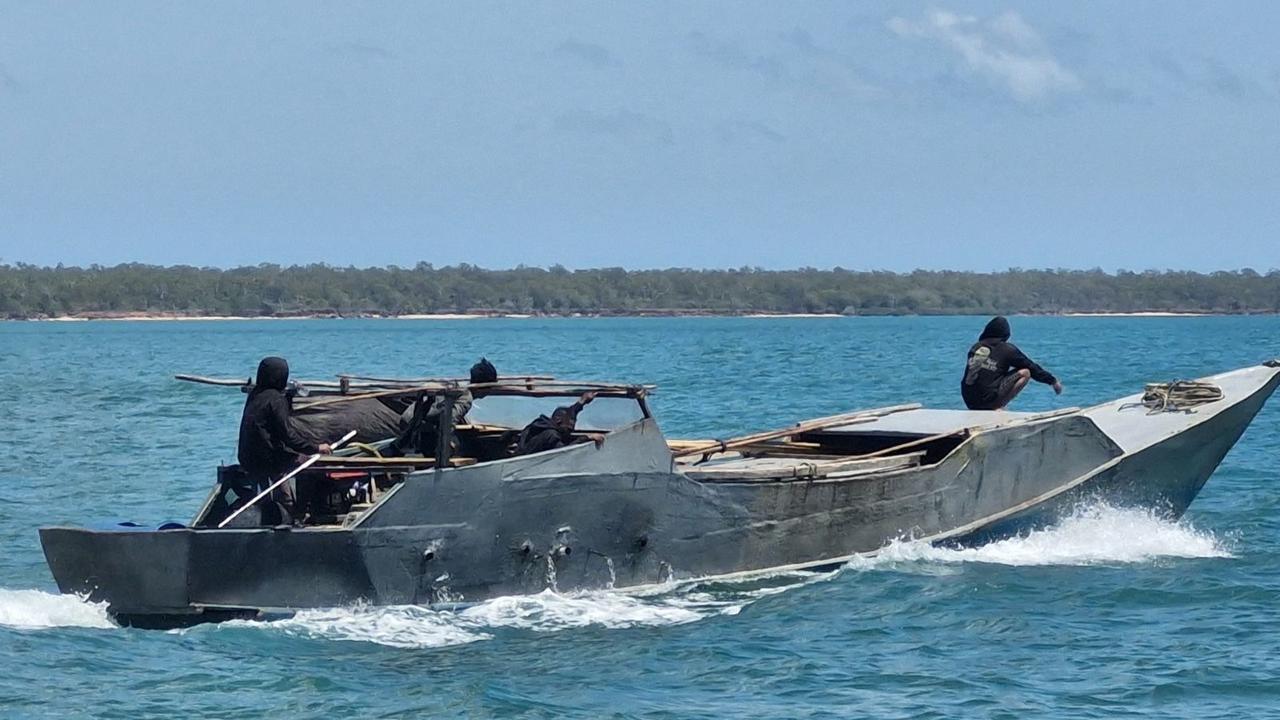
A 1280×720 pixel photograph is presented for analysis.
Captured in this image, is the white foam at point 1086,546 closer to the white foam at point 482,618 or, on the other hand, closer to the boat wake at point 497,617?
the boat wake at point 497,617

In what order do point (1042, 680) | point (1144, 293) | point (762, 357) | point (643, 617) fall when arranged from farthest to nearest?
point (1144, 293)
point (762, 357)
point (643, 617)
point (1042, 680)

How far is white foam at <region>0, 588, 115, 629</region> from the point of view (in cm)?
1365

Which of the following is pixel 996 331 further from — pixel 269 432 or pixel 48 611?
pixel 48 611

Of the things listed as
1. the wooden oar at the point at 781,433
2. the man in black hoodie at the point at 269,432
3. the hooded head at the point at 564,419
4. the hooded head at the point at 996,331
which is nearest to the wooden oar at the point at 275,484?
the man in black hoodie at the point at 269,432

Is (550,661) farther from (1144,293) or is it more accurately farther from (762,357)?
(1144,293)

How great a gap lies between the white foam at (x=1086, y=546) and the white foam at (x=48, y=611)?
655cm

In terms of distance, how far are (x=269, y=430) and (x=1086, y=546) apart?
8242mm

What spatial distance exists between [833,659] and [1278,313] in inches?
7480

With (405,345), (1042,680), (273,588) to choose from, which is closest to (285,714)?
(273,588)

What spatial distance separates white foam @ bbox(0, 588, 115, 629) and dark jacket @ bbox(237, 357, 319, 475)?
1.56 meters

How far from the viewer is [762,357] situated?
242 ft

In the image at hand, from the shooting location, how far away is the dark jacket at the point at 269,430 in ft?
46.3

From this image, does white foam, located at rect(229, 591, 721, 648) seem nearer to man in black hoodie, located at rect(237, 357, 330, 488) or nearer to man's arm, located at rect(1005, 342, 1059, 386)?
man in black hoodie, located at rect(237, 357, 330, 488)

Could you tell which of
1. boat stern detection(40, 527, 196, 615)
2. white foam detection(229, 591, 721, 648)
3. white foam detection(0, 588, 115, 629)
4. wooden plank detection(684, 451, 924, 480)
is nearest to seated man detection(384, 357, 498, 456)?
white foam detection(229, 591, 721, 648)
